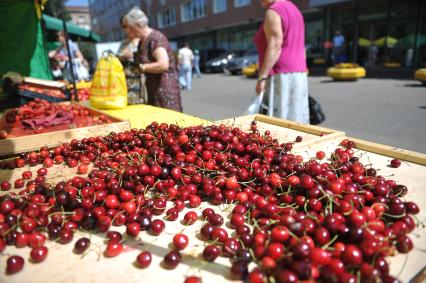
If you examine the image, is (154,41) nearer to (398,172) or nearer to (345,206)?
(398,172)

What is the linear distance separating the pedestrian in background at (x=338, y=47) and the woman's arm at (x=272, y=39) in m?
17.3

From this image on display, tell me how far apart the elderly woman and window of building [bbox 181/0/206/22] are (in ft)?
99.3

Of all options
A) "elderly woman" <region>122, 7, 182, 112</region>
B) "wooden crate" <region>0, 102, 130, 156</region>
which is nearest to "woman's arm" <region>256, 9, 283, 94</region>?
"elderly woman" <region>122, 7, 182, 112</region>

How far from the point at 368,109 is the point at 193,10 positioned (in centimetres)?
3005

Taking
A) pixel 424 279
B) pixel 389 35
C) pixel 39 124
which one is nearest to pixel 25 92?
pixel 39 124

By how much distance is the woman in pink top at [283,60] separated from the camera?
3.50 metres

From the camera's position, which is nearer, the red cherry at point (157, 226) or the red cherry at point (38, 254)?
the red cherry at point (38, 254)

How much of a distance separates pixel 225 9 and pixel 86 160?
29.3 meters

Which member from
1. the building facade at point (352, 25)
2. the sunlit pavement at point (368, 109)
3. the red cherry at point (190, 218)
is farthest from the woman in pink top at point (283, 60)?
the building facade at point (352, 25)

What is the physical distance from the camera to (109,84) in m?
3.82

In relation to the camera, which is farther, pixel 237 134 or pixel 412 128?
pixel 412 128

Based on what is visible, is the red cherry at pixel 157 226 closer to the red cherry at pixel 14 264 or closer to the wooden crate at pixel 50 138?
the red cherry at pixel 14 264

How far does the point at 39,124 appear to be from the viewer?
3.02 meters

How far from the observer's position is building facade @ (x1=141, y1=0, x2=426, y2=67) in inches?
661
